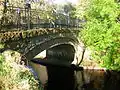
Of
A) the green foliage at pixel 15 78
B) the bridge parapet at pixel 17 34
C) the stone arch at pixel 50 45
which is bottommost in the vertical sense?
the stone arch at pixel 50 45

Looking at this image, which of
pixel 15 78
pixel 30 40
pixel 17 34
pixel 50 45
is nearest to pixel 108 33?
pixel 30 40

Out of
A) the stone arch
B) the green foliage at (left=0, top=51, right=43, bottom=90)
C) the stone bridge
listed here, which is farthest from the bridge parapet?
the green foliage at (left=0, top=51, right=43, bottom=90)

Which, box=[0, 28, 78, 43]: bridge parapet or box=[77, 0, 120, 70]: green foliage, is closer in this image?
box=[0, 28, 78, 43]: bridge parapet

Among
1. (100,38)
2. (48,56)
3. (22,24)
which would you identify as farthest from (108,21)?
(48,56)

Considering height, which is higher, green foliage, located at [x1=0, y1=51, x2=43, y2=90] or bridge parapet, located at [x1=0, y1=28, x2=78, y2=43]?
bridge parapet, located at [x1=0, y1=28, x2=78, y2=43]

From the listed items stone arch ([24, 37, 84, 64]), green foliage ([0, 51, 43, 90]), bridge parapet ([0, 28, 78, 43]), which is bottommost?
stone arch ([24, 37, 84, 64])

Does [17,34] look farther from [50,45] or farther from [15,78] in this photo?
[50,45]

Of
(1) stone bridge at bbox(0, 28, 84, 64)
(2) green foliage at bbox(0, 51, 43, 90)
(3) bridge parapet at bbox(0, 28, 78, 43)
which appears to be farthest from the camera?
(1) stone bridge at bbox(0, 28, 84, 64)

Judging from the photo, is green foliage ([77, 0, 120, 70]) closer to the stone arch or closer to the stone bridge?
the stone bridge

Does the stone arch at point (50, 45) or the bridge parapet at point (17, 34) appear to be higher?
the bridge parapet at point (17, 34)

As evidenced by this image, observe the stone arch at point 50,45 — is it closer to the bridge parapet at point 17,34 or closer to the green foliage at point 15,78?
the bridge parapet at point 17,34

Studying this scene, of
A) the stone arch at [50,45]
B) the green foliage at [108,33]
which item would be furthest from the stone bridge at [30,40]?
the green foliage at [108,33]

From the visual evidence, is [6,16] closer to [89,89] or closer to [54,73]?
[89,89]

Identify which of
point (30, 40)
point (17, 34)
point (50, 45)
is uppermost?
point (17, 34)
